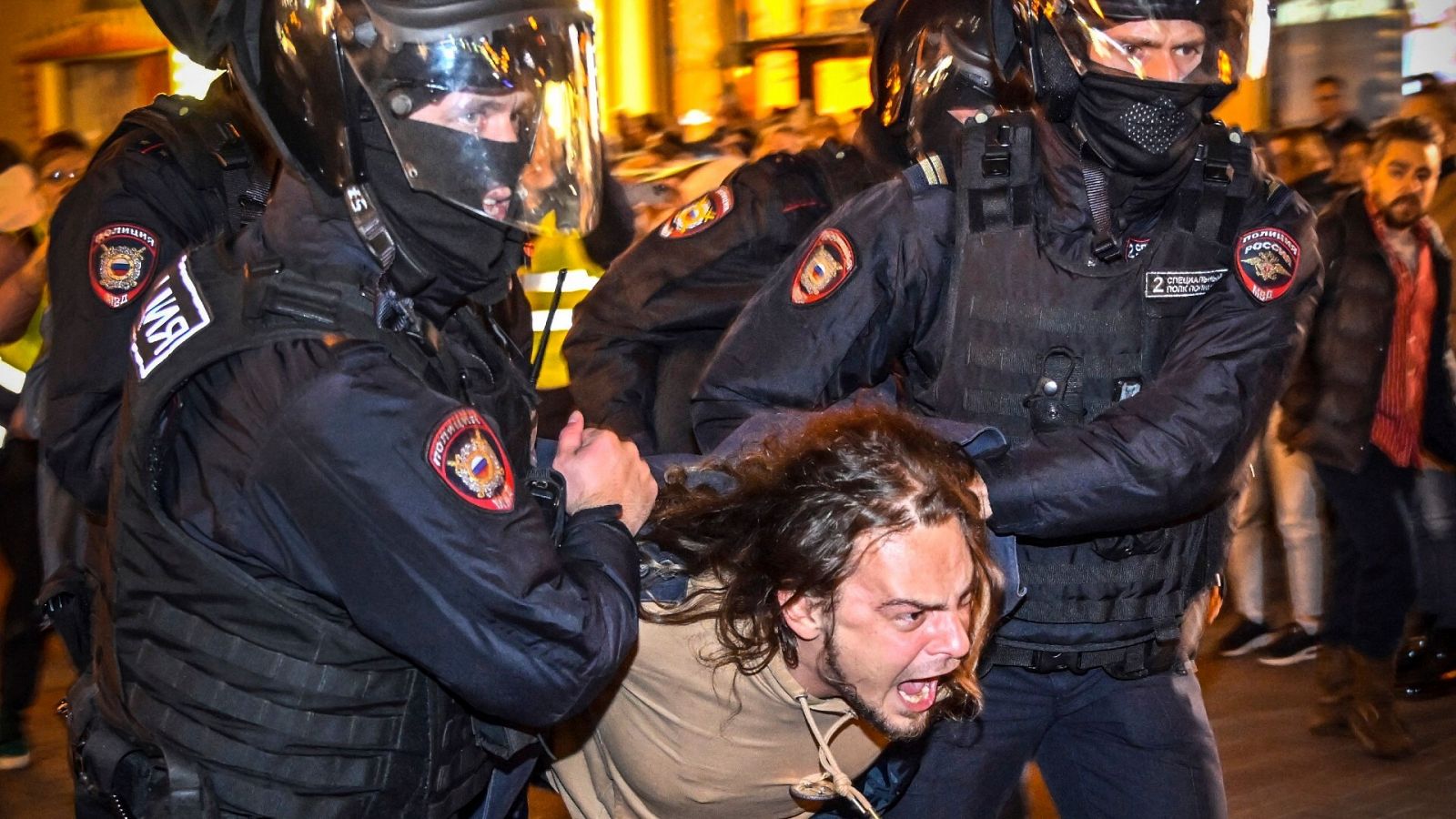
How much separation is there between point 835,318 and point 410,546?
1029 mm

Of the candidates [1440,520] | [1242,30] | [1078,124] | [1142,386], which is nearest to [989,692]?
[1142,386]

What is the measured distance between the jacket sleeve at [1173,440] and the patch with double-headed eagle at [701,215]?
134cm

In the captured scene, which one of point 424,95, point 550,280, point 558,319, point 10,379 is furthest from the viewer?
point 558,319

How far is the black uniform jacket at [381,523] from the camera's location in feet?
6.05

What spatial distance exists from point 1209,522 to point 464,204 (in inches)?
58.0

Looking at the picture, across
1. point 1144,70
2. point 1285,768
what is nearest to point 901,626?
point 1144,70

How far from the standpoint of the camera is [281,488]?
1.84 metres

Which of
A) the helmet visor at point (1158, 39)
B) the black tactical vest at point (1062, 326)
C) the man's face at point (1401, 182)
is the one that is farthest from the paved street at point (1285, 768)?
the helmet visor at point (1158, 39)

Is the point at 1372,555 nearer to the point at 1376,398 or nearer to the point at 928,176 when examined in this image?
the point at 1376,398

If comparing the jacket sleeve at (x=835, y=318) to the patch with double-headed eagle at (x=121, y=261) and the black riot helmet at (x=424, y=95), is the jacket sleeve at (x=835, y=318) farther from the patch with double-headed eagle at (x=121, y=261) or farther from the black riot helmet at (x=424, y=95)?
the patch with double-headed eagle at (x=121, y=261)

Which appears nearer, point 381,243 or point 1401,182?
point 381,243

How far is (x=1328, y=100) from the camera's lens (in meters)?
8.84

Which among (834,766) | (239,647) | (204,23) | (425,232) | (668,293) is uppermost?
(204,23)

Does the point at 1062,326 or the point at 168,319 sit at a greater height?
the point at 168,319
